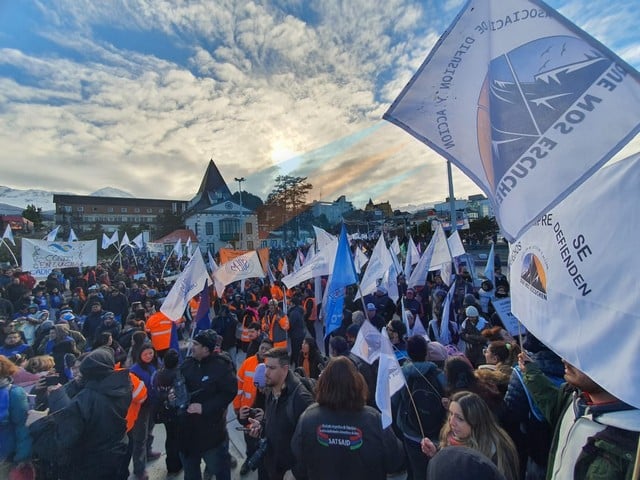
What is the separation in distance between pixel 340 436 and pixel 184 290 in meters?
4.67

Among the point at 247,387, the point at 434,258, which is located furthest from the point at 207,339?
the point at 434,258

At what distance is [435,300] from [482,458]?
8.61 m

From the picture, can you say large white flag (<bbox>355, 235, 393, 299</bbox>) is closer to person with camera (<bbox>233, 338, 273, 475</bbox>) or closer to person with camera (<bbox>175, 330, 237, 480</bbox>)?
person with camera (<bbox>233, 338, 273, 475</bbox>)

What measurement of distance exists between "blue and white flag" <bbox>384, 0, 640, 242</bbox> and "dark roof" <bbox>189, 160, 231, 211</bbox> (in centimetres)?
8275

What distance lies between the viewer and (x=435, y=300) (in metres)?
9.74

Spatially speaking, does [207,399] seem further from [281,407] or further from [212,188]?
[212,188]

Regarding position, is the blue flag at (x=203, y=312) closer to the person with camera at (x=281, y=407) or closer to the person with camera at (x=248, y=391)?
the person with camera at (x=248, y=391)

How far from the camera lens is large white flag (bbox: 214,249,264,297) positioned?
28.1 ft

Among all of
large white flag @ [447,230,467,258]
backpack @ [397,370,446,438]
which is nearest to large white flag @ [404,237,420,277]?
large white flag @ [447,230,467,258]

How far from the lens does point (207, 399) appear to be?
11.8ft

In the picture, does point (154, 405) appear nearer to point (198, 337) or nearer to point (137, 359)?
point (137, 359)

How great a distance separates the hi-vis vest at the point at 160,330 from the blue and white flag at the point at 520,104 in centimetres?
543

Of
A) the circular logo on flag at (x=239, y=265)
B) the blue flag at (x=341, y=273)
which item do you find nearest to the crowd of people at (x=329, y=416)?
the blue flag at (x=341, y=273)

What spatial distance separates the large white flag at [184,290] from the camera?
20.0 ft
